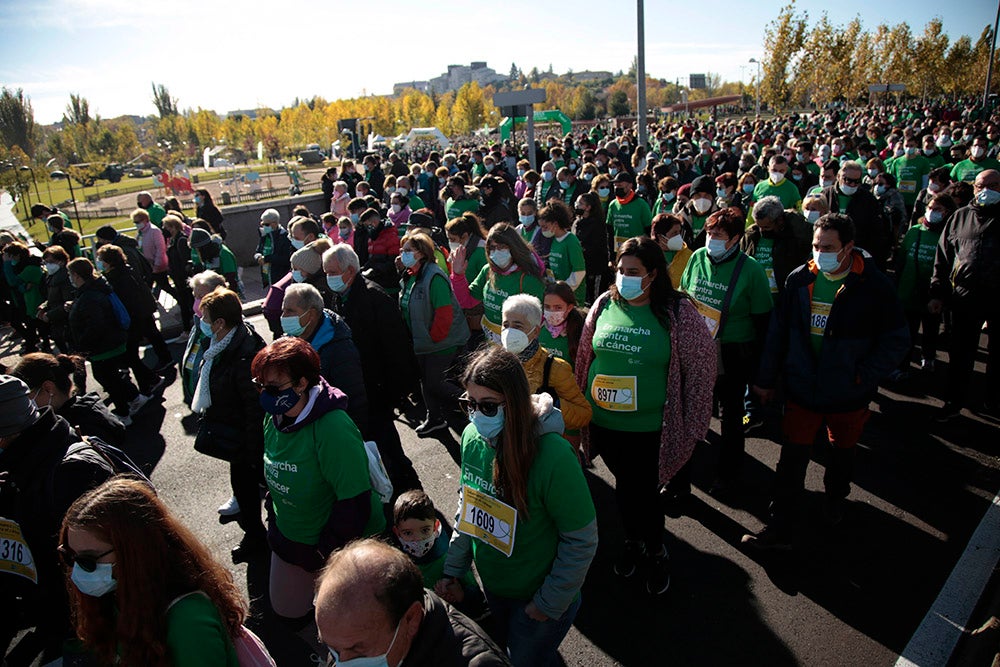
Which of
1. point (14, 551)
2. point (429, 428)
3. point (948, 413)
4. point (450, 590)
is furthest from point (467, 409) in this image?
point (948, 413)

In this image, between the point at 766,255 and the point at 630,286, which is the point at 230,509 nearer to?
the point at 630,286

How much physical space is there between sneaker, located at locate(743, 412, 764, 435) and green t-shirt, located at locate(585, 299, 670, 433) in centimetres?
270

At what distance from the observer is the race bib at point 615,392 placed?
3508 millimetres

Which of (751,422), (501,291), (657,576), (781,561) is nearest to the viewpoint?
(657,576)

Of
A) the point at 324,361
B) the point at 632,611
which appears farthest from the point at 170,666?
the point at 632,611

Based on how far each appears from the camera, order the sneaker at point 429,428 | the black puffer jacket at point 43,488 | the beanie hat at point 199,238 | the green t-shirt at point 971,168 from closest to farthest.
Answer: the black puffer jacket at point 43,488 < the sneaker at point 429,428 < the beanie hat at point 199,238 < the green t-shirt at point 971,168

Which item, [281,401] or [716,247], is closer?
[281,401]

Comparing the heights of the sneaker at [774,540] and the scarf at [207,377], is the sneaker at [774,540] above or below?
below

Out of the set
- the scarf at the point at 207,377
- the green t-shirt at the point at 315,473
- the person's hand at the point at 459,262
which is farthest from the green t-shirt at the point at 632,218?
the green t-shirt at the point at 315,473

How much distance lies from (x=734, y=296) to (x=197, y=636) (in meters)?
3.97

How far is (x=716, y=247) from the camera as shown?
457cm

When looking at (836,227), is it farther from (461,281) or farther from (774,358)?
(461,281)

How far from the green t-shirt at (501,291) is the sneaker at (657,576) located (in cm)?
202

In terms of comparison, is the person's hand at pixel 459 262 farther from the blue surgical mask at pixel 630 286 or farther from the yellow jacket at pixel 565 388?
the yellow jacket at pixel 565 388
